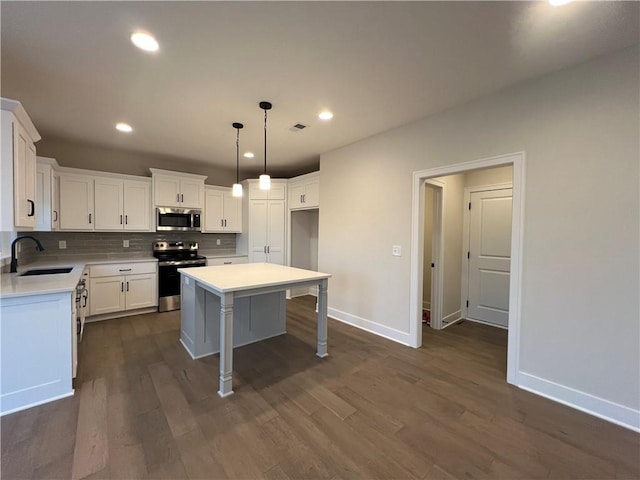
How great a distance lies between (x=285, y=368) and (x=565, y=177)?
2.98 metres

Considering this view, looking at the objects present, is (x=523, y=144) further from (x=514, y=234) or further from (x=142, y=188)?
(x=142, y=188)

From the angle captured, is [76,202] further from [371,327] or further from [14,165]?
[371,327]

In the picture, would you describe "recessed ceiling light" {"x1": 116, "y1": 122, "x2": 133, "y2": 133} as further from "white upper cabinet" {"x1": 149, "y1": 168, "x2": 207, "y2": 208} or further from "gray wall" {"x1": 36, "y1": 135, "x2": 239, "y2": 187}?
"gray wall" {"x1": 36, "y1": 135, "x2": 239, "y2": 187}

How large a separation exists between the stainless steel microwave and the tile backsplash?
0.37 metres

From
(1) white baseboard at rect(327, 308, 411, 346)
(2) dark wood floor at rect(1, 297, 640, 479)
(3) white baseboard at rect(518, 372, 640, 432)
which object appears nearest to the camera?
(2) dark wood floor at rect(1, 297, 640, 479)

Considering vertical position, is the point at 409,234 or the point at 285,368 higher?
the point at 409,234

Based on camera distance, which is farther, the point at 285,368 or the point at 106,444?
the point at 285,368

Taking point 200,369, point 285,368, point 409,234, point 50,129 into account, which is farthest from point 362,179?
point 50,129

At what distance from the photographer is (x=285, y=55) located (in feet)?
6.68

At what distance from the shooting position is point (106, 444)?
175 cm

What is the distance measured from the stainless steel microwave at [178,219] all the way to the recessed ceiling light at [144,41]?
10.3 feet

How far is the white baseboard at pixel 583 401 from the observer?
77.1 inches

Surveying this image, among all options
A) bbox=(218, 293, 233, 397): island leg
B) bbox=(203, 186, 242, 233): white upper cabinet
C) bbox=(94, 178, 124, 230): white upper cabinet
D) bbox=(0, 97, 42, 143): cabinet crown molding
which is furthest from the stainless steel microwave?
bbox=(218, 293, 233, 397): island leg

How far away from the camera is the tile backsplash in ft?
13.1
